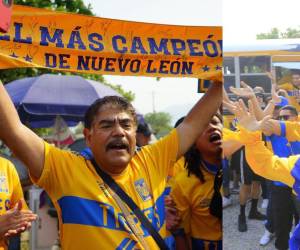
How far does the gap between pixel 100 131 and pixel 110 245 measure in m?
0.52

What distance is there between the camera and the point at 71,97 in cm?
672

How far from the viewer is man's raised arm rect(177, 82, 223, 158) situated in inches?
97.7

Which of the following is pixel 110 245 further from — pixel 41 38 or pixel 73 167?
pixel 41 38

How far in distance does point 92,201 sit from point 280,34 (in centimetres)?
102

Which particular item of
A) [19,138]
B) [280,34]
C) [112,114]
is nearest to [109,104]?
[112,114]

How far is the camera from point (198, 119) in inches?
99.3

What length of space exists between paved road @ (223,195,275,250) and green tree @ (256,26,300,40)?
62cm

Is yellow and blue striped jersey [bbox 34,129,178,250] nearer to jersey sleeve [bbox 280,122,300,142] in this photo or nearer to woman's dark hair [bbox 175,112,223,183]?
woman's dark hair [bbox 175,112,223,183]

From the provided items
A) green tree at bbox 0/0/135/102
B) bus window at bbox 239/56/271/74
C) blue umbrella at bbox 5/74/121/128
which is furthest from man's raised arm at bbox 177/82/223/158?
green tree at bbox 0/0/135/102

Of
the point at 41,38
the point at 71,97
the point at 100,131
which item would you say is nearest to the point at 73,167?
the point at 100,131

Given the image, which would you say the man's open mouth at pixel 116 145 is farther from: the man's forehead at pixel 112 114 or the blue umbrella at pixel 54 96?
the blue umbrella at pixel 54 96

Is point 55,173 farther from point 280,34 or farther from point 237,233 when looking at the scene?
point 280,34

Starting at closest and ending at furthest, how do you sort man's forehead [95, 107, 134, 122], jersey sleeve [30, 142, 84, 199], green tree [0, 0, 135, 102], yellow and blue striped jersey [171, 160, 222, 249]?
jersey sleeve [30, 142, 84, 199], man's forehead [95, 107, 134, 122], yellow and blue striped jersey [171, 160, 222, 249], green tree [0, 0, 135, 102]

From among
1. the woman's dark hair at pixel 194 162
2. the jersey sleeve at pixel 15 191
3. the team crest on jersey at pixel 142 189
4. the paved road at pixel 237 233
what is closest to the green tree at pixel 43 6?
the jersey sleeve at pixel 15 191
